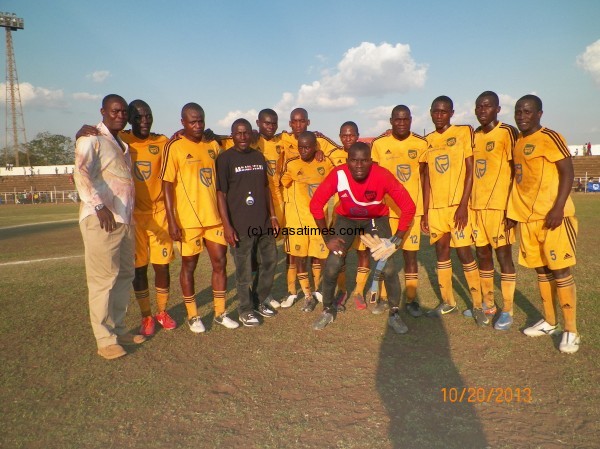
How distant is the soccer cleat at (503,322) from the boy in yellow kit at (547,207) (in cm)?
22

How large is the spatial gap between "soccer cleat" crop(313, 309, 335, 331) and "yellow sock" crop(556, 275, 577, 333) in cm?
254

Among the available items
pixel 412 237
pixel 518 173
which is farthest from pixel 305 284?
pixel 518 173

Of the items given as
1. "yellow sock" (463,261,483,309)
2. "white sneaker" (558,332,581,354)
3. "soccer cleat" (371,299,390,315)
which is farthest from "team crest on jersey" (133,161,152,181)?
"white sneaker" (558,332,581,354)

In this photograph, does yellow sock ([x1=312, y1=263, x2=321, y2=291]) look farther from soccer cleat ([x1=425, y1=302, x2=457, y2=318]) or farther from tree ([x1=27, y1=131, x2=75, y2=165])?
tree ([x1=27, y1=131, x2=75, y2=165])

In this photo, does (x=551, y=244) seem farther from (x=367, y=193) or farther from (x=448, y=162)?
(x=367, y=193)

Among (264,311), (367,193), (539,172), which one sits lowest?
(264,311)

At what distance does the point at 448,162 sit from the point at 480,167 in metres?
0.37

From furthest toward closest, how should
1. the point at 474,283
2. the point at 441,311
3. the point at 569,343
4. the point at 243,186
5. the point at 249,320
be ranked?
the point at 441,311
the point at 474,283
the point at 249,320
the point at 243,186
the point at 569,343

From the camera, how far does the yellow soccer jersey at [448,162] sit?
15.7 feet

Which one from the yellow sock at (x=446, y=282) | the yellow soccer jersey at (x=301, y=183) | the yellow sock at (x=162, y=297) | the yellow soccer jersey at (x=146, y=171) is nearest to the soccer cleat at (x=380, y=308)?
the yellow sock at (x=446, y=282)

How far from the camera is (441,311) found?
5.14 m

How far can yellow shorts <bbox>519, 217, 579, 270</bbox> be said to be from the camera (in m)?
4.05
